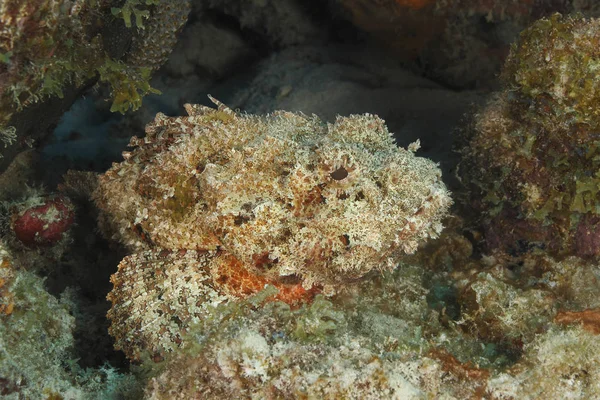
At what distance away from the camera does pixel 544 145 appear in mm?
3586

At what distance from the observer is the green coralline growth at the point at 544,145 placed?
10.6 ft

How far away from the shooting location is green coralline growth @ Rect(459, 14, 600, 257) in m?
3.22

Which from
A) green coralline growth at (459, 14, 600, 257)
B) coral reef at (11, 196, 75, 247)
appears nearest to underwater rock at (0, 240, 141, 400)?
coral reef at (11, 196, 75, 247)

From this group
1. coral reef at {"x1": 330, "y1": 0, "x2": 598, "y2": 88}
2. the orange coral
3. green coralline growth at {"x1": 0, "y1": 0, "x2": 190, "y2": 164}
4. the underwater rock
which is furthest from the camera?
coral reef at {"x1": 330, "y1": 0, "x2": 598, "y2": 88}

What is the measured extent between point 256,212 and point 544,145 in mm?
2271

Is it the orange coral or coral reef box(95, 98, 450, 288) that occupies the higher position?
coral reef box(95, 98, 450, 288)

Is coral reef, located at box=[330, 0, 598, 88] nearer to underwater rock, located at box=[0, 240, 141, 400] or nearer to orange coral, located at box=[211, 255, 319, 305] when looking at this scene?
orange coral, located at box=[211, 255, 319, 305]

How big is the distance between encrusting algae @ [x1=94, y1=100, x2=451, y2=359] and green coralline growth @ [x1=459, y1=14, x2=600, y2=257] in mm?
969

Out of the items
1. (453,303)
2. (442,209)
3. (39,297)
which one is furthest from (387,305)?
(39,297)

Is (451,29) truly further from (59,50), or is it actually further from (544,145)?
(59,50)

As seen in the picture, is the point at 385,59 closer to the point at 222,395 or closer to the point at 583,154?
the point at 583,154

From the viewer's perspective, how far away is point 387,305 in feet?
11.2

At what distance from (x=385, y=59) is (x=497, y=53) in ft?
5.32

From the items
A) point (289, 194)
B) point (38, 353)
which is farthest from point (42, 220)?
point (289, 194)
